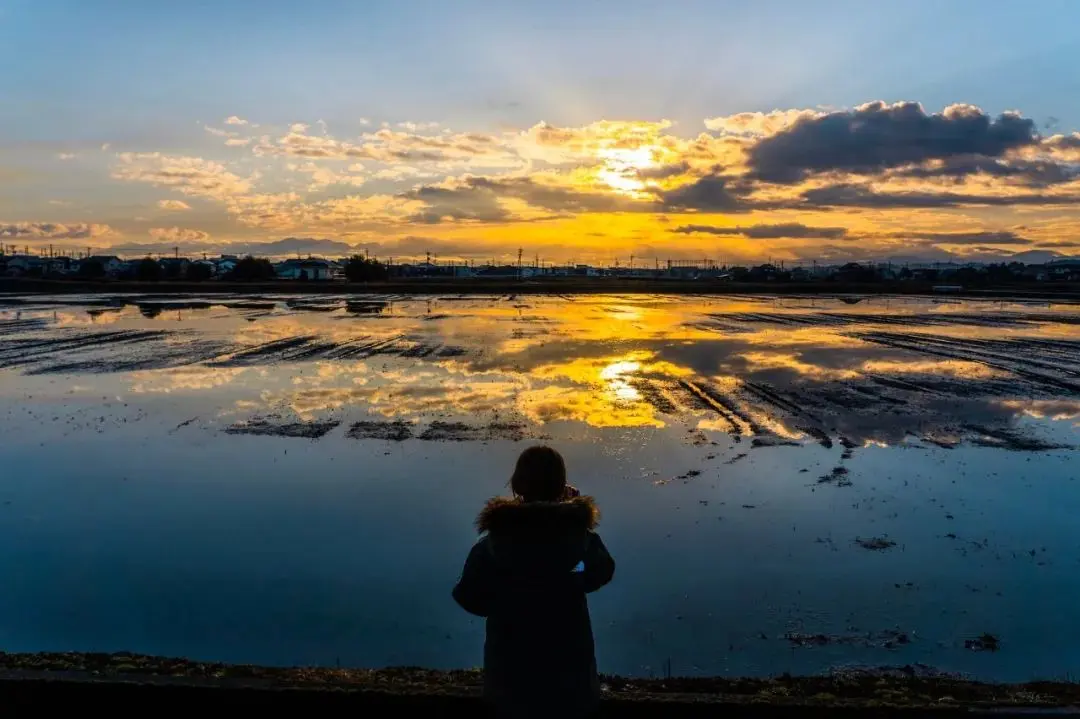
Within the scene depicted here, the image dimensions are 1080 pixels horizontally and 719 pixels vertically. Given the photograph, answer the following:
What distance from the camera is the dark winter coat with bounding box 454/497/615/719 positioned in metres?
3.20

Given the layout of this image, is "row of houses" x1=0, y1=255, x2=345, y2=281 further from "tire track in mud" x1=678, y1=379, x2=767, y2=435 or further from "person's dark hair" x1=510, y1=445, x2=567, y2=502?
"person's dark hair" x1=510, y1=445, x2=567, y2=502

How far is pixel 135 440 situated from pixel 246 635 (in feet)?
30.6

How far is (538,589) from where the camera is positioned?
3236mm

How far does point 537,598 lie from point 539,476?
0.47 meters

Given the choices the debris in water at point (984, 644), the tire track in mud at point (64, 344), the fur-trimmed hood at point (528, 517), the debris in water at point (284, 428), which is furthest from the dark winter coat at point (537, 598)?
the tire track in mud at point (64, 344)

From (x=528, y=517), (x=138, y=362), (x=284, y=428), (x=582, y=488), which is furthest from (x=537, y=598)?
(x=138, y=362)

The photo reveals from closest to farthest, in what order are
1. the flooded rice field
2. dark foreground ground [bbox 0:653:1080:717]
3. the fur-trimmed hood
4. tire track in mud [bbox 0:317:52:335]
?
the fur-trimmed hood → dark foreground ground [bbox 0:653:1080:717] → the flooded rice field → tire track in mud [bbox 0:317:52:335]

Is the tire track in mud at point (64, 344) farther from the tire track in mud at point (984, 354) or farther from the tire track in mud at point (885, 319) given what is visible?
the tire track in mud at point (984, 354)

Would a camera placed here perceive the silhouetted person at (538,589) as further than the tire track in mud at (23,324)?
No

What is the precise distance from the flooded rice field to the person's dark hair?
425cm

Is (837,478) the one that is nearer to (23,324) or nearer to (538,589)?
(538,589)

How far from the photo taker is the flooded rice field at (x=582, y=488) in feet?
25.1

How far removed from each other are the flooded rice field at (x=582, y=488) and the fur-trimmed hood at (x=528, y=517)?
4290mm

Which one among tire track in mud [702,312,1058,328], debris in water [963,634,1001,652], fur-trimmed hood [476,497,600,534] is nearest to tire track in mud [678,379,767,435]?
debris in water [963,634,1001,652]
